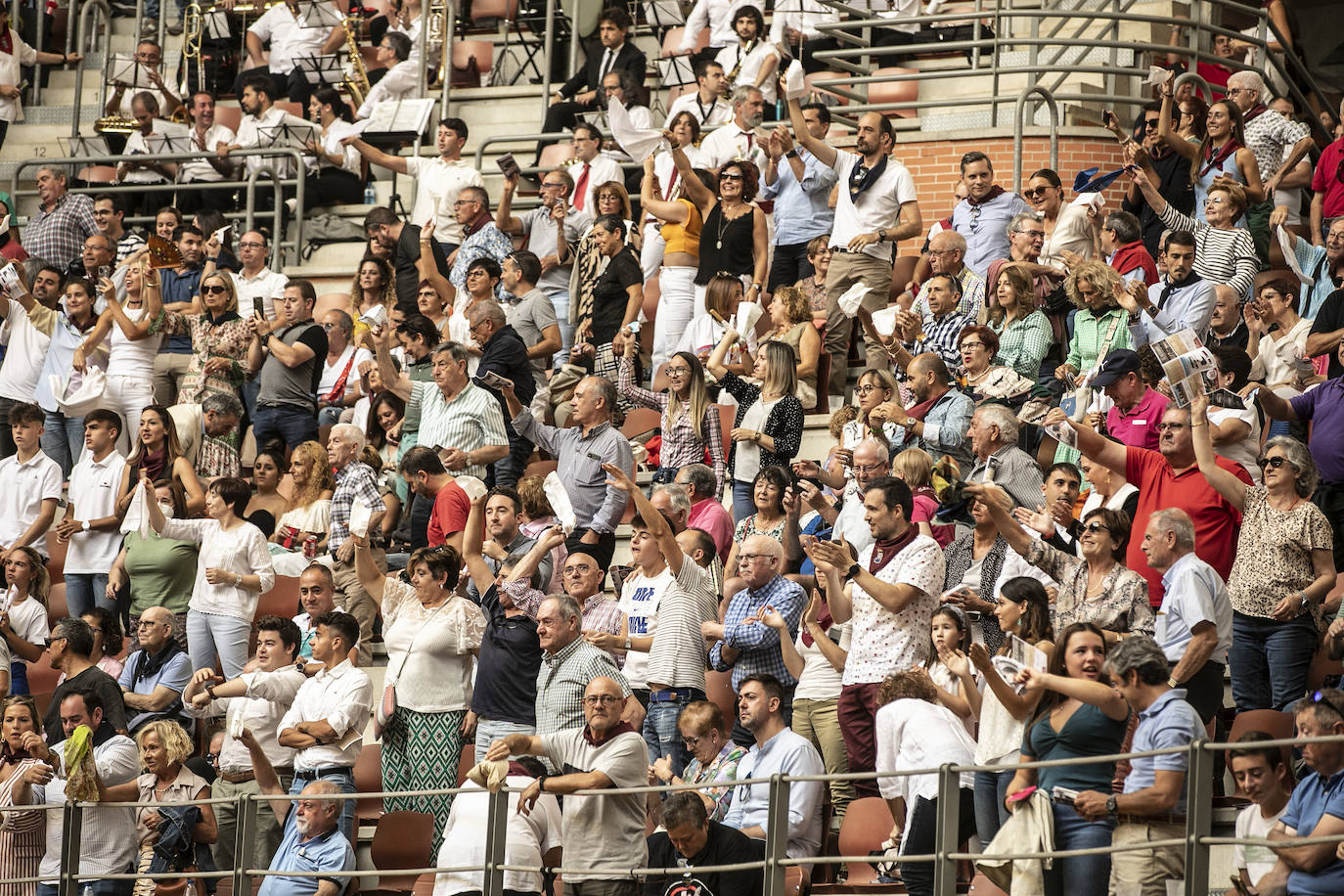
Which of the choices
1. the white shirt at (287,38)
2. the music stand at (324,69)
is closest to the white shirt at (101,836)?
the music stand at (324,69)

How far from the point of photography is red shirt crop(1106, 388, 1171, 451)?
1034 centimetres

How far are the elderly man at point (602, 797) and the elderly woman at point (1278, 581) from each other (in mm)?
2511

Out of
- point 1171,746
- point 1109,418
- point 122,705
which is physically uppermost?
point 1109,418

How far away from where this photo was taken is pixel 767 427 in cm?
1156

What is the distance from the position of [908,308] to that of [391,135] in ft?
→ 20.0

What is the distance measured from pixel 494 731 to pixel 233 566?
93.2 inches

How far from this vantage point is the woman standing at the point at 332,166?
56.1ft

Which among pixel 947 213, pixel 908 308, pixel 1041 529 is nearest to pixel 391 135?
pixel 947 213

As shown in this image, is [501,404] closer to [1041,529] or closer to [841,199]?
[841,199]

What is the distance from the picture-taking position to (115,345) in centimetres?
1425

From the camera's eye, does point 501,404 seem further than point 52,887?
Yes

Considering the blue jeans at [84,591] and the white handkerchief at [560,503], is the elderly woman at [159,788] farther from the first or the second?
the blue jeans at [84,591]

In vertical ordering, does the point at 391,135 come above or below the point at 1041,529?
above

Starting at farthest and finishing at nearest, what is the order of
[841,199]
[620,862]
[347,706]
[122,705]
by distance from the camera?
[841,199] → [122,705] → [347,706] → [620,862]
